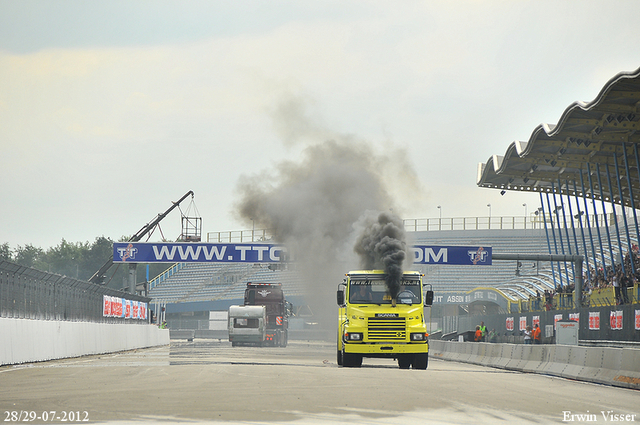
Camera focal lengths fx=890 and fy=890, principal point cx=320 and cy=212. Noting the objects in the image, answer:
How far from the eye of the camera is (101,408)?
11336 mm

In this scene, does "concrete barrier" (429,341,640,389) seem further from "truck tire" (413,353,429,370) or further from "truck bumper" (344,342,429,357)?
"truck bumper" (344,342,429,357)

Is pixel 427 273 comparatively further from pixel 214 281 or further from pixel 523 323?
pixel 523 323

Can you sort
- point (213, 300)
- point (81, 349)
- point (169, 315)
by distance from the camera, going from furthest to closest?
point (169, 315) → point (213, 300) → point (81, 349)

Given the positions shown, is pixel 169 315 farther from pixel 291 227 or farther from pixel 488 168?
pixel 488 168

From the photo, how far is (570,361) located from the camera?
21.7 m

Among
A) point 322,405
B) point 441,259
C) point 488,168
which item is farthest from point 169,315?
point 322,405

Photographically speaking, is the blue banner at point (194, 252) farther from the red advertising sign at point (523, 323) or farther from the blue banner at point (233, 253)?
the red advertising sign at point (523, 323)

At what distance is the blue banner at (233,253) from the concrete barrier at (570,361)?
2188 centimetres

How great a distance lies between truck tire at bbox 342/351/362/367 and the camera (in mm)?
23031

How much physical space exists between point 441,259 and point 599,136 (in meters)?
19.1

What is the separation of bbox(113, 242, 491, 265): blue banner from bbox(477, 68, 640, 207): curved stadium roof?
6.21 metres

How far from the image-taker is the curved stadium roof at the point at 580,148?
33.8m

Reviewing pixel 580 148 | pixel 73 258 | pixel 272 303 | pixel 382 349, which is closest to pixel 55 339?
pixel 382 349

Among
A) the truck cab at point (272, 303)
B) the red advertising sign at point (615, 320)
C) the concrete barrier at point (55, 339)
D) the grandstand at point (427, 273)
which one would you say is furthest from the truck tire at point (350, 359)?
the grandstand at point (427, 273)
